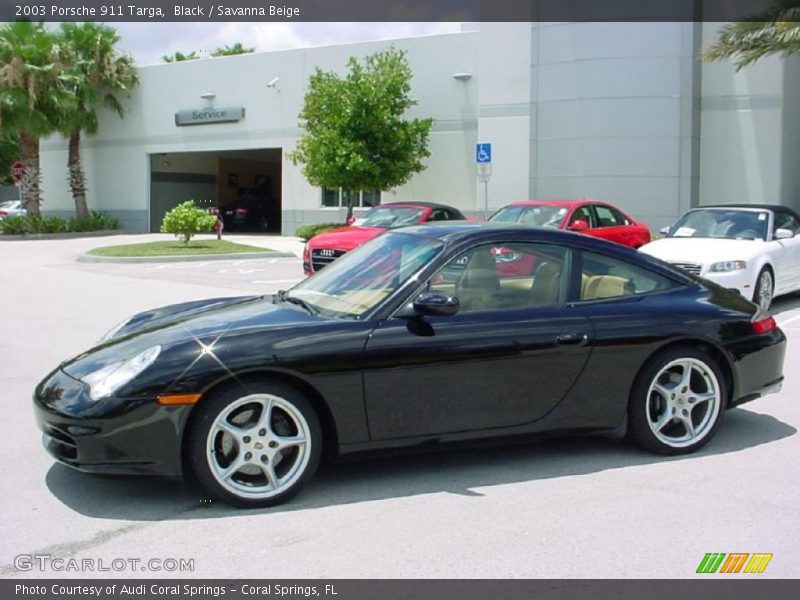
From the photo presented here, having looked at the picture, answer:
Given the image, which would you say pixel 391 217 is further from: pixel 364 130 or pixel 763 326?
pixel 763 326

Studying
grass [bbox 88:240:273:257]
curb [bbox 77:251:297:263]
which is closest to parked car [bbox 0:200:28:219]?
grass [bbox 88:240:273:257]

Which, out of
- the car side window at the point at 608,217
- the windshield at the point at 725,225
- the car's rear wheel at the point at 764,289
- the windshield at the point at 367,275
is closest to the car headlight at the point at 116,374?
the windshield at the point at 367,275

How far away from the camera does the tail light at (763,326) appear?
5.56 meters

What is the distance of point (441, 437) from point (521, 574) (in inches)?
46.8

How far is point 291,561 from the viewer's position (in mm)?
3779

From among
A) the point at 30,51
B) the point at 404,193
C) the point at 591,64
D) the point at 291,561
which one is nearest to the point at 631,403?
the point at 291,561

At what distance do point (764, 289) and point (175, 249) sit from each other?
1517 cm

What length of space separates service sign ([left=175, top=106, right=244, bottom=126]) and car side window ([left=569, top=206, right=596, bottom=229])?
20.0m

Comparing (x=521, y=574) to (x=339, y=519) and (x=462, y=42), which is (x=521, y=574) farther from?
(x=462, y=42)

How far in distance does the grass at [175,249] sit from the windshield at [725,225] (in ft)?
40.5

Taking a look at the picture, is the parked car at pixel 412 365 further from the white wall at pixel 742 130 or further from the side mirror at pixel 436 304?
the white wall at pixel 742 130

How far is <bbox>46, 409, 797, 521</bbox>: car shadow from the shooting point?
4.45 meters

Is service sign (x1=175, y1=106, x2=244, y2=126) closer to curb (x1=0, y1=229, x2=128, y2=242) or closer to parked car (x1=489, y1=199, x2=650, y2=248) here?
curb (x1=0, y1=229, x2=128, y2=242)

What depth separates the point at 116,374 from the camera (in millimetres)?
4395
